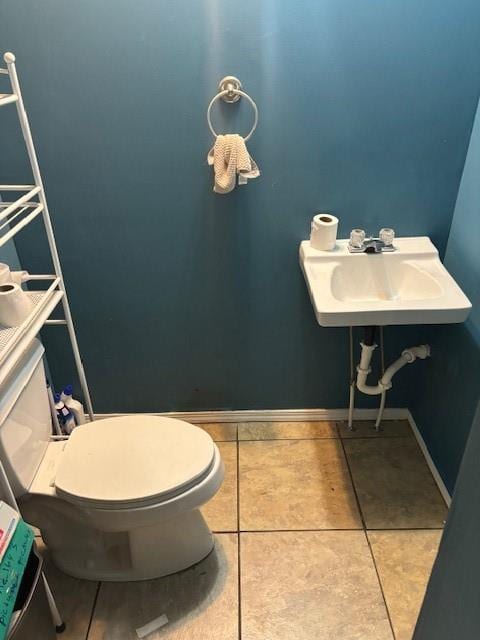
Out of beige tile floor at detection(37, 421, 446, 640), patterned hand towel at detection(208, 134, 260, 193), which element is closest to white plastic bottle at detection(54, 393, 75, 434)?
beige tile floor at detection(37, 421, 446, 640)

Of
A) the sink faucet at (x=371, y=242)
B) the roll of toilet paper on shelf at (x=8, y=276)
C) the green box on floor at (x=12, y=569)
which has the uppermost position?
the roll of toilet paper on shelf at (x=8, y=276)

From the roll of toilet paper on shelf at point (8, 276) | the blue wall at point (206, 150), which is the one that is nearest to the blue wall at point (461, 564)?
the blue wall at point (206, 150)

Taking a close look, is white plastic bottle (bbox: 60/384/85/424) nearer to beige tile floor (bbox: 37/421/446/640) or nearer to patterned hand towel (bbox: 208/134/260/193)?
beige tile floor (bbox: 37/421/446/640)

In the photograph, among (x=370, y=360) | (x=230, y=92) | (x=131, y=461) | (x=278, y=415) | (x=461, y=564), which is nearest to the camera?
(x=461, y=564)

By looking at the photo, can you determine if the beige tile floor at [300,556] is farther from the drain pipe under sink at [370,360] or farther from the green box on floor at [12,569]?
the green box on floor at [12,569]

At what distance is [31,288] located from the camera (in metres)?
1.90

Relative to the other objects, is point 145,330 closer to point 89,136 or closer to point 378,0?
point 89,136

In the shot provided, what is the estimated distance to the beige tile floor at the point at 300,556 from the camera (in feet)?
4.85

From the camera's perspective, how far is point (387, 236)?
174 cm

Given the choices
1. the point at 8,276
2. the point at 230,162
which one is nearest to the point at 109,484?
the point at 8,276

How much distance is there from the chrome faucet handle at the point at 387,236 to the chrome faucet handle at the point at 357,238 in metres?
0.07

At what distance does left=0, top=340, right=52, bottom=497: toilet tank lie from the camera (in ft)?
4.22

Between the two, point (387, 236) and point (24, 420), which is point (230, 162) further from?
point (24, 420)

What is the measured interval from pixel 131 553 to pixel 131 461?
34cm
